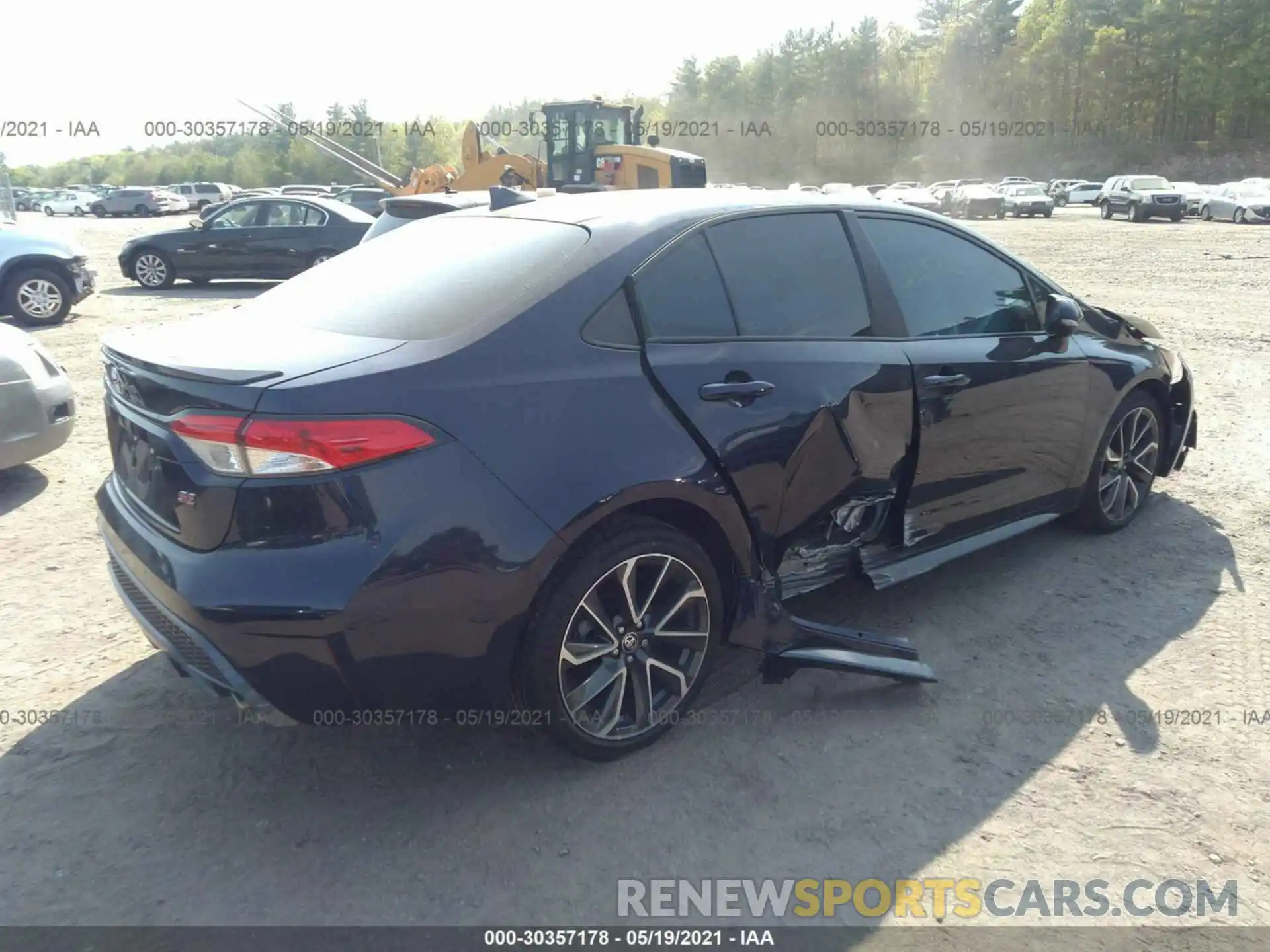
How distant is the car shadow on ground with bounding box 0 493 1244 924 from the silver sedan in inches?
99.1

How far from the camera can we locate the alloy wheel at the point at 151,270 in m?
15.9

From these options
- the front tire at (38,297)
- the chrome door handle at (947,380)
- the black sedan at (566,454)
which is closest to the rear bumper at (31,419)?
the black sedan at (566,454)

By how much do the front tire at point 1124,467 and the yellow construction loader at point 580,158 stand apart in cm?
1392

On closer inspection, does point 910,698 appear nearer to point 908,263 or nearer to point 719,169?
point 908,263

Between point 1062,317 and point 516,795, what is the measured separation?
315cm

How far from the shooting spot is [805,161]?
79000 millimetres

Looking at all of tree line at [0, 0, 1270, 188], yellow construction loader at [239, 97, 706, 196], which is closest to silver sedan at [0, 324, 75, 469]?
yellow construction loader at [239, 97, 706, 196]

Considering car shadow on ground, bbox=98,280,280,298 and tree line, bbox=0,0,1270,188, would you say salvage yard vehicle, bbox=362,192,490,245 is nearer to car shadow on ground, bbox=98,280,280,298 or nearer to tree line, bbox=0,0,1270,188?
car shadow on ground, bbox=98,280,280,298

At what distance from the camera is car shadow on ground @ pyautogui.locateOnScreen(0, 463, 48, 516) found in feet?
17.9

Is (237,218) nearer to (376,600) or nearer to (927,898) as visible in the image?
(376,600)

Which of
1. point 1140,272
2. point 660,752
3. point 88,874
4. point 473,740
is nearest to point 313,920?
point 88,874

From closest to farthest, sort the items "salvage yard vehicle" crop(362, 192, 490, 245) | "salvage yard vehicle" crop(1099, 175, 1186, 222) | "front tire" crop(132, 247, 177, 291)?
1. "salvage yard vehicle" crop(362, 192, 490, 245)
2. "front tire" crop(132, 247, 177, 291)
3. "salvage yard vehicle" crop(1099, 175, 1186, 222)

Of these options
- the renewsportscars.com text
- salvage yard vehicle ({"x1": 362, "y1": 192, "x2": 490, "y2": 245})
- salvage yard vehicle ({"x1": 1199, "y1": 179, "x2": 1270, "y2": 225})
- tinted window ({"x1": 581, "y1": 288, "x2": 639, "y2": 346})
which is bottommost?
the renewsportscars.com text

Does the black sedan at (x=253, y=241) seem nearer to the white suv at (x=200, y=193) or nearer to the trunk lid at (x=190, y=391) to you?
the trunk lid at (x=190, y=391)
